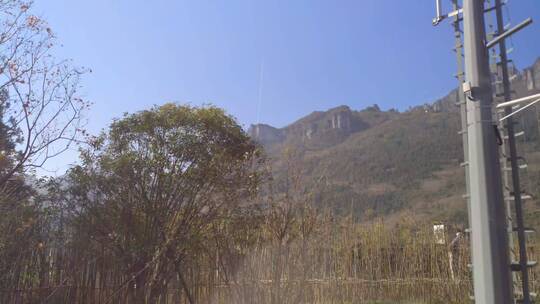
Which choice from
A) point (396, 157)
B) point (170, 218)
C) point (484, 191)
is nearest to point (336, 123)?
point (396, 157)

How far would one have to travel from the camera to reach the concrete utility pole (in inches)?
110

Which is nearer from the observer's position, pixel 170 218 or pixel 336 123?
pixel 170 218

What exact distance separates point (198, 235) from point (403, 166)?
741 inches

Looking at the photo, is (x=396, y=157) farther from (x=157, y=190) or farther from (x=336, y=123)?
(x=157, y=190)

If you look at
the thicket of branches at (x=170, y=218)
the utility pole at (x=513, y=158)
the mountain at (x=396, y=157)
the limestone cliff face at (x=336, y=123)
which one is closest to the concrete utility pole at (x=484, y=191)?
the utility pole at (x=513, y=158)

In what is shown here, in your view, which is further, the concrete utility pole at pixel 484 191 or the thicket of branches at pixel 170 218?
the thicket of branches at pixel 170 218

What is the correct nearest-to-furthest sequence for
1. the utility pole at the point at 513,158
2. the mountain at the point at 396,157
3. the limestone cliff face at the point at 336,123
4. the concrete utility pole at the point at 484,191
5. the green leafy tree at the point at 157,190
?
the concrete utility pole at the point at 484,191, the utility pole at the point at 513,158, the green leafy tree at the point at 157,190, the mountain at the point at 396,157, the limestone cliff face at the point at 336,123

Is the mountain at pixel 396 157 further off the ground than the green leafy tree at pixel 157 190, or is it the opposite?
the mountain at pixel 396 157

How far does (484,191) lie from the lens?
2857 mm

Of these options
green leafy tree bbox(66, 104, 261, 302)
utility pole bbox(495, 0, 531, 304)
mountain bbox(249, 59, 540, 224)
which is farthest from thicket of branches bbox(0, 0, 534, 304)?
mountain bbox(249, 59, 540, 224)

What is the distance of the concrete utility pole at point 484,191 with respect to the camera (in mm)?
2791

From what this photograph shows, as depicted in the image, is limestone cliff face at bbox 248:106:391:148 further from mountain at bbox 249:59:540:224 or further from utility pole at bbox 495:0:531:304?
utility pole at bbox 495:0:531:304

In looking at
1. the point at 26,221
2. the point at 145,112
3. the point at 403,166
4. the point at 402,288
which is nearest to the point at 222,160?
the point at 145,112

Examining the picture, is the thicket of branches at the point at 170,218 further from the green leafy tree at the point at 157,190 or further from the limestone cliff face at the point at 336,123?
the limestone cliff face at the point at 336,123
